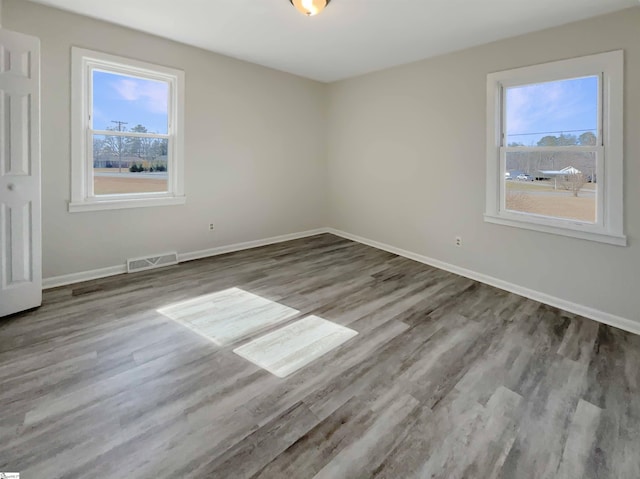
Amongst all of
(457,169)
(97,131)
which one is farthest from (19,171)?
(457,169)

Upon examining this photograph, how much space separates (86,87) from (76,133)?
1.67 feet

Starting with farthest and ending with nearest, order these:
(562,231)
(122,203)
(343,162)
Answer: (343,162)
(122,203)
(562,231)

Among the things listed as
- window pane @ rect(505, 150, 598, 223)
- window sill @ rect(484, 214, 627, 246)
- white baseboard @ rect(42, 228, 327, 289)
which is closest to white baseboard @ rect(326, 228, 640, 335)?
window sill @ rect(484, 214, 627, 246)

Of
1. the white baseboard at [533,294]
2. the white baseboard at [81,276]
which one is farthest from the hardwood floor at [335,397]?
the white baseboard at [81,276]

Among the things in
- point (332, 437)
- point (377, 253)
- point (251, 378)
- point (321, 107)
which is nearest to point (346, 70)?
point (321, 107)

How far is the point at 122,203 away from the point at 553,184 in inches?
181

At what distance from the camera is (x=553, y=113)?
11.2ft

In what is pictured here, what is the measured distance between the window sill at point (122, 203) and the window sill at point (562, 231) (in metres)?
3.78

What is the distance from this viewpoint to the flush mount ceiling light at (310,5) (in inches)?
115

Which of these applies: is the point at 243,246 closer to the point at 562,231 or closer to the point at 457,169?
the point at 457,169

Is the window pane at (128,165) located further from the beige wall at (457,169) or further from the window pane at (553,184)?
the window pane at (553,184)

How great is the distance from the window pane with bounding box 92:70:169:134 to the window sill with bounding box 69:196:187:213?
2.64ft

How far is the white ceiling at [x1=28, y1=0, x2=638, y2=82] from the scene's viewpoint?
3.06 metres

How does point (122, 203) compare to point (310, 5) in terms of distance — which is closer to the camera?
point (310, 5)
